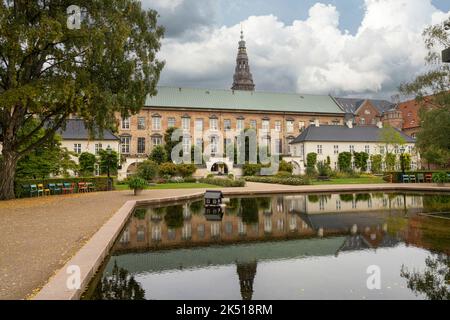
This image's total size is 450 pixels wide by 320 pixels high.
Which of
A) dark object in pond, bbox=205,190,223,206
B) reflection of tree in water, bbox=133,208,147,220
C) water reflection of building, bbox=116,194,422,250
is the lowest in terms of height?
water reflection of building, bbox=116,194,422,250

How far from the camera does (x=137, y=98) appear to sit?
20.4 metres

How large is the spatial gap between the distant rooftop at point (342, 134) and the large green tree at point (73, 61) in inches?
1423

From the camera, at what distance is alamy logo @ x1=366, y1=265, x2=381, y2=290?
5727 mm

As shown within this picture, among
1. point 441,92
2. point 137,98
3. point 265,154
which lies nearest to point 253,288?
point 137,98

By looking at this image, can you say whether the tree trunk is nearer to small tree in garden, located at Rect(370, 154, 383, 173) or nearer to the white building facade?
the white building facade

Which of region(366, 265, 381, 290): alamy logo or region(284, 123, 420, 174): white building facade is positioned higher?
region(284, 123, 420, 174): white building facade

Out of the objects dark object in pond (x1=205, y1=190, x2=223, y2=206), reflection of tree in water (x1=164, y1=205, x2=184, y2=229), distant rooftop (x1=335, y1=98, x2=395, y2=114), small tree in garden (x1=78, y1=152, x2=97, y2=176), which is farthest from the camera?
distant rooftop (x1=335, y1=98, x2=395, y2=114)

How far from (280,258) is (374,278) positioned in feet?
6.51

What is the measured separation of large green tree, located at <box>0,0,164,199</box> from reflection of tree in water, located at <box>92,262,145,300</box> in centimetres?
1285

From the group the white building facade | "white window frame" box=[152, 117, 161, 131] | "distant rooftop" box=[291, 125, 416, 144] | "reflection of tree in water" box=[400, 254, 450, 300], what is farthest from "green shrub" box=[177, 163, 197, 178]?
"reflection of tree in water" box=[400, 254, 450, 300]

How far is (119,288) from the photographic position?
5.78 metres
